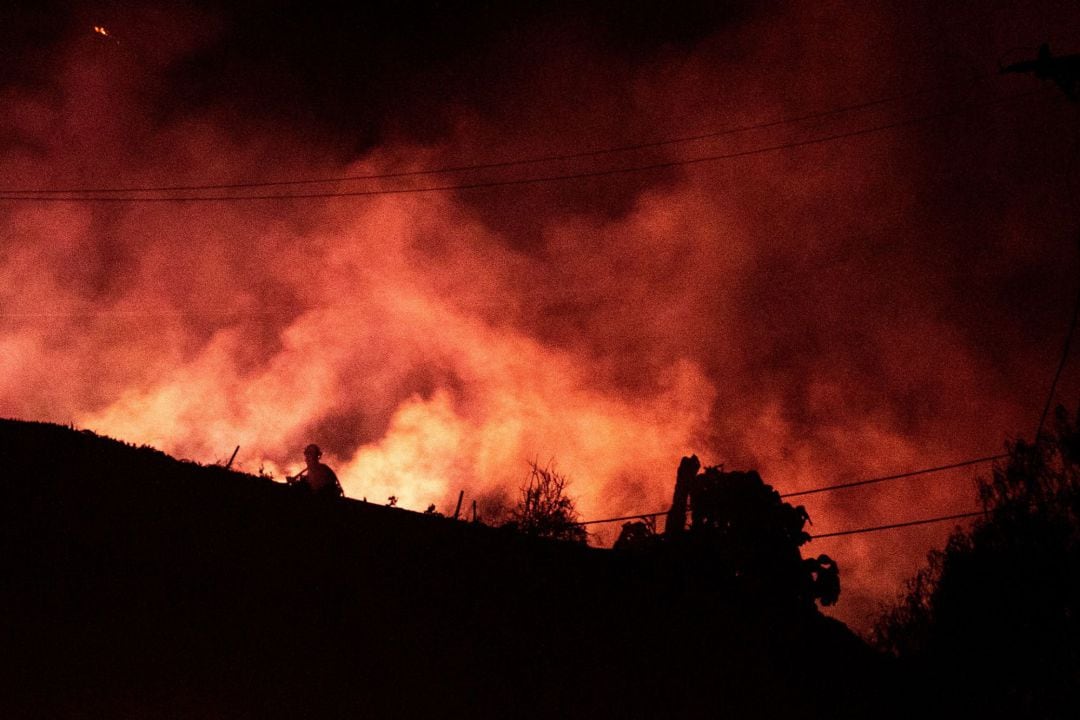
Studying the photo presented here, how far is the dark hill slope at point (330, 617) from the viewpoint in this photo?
→ 30.9ft

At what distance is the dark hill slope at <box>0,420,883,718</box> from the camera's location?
9.43 m

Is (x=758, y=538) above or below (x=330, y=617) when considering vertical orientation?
above

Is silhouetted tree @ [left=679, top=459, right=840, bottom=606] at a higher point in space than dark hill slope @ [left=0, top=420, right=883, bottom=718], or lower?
higher

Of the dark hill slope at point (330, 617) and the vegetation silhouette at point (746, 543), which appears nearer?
the dark hill slope at point (330, 617)

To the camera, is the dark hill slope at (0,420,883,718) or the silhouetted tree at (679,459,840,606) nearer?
the dark hill slope at (0,420,883,718)

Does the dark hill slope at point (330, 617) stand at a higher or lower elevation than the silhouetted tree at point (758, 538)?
lower

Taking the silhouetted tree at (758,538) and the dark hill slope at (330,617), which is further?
the silhouetted tree at (758,538)

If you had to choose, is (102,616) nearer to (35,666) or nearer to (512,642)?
(35,666)

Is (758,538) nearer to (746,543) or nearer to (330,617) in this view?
(746,543)

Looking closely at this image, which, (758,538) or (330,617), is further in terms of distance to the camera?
Result: (758,538)

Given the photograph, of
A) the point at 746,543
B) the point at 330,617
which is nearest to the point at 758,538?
the point at 746,543

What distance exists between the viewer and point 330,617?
11594 mm

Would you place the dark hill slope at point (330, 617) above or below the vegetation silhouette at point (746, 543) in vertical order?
below

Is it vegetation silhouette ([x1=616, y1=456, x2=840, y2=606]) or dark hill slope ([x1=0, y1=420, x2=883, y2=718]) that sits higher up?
vegetation silhouette ([x1=616, y1=456, x2=840, y2=606])
